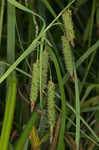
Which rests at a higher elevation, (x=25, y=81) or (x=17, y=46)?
(x=17, y=46)

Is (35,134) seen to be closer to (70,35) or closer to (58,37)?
(70,35)

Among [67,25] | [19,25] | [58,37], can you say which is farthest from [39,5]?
[67,25]

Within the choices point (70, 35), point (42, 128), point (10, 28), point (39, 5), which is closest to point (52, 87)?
point (70, 35)

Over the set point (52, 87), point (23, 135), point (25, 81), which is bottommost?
point (23, 135)

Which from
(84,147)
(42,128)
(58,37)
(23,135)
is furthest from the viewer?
(58,37)

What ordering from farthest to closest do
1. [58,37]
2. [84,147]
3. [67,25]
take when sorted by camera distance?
[58,37]
[84,147]
[67,25]

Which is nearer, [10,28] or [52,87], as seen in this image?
[52,87]
